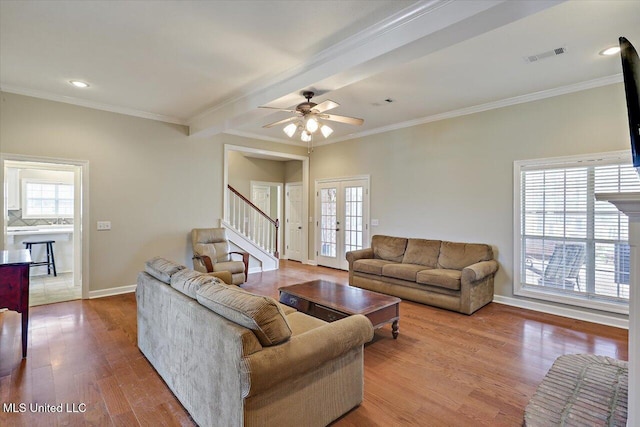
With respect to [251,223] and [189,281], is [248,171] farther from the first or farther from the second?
[189,281]

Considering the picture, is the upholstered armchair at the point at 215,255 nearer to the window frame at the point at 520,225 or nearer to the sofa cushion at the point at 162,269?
the sofa cushion at the point at 162,269

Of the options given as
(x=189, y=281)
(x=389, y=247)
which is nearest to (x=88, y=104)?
(x=189, y=281)

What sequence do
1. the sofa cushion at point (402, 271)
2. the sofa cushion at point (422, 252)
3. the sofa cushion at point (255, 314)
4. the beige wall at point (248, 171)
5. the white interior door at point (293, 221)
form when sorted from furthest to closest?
1. the white interior door at point (293, 221)
2. the beige wall at point (248, 171)
3. the sofa cushion at point (422, 252)
4. the sofa cushion at point (402, 271)
5. the sofa cushion at point (255, 314)

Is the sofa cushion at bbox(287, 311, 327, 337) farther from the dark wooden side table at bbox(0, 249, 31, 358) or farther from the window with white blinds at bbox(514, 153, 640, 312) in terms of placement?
the window with white blinds at bbox(514, 153, 640, 312)

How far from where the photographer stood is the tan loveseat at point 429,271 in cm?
406

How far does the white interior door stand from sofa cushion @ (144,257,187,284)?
5.36 metres

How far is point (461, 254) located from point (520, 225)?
870 millimetres

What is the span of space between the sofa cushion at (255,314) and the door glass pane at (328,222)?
524 cm

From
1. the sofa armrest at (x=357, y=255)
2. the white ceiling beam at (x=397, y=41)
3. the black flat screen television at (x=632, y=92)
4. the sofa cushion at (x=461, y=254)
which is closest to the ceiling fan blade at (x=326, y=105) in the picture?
the white ceiling beam at (x=397, y=41)

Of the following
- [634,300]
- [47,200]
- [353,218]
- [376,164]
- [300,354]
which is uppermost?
[376,164]

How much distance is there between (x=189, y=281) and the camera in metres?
2.21

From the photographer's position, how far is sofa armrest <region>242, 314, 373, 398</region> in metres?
1.52

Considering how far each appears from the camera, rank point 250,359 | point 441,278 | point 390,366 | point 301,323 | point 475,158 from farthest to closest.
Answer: point 475,158 → point 441,278 → point 390,366 → point 301,323 → point 250,359

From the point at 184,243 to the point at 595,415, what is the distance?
555cm
